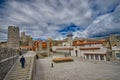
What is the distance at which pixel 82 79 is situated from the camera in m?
11.1

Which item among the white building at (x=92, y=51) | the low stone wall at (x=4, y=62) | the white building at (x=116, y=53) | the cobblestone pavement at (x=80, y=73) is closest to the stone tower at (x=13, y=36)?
the cobblestone pavement at (x=80, y=73)

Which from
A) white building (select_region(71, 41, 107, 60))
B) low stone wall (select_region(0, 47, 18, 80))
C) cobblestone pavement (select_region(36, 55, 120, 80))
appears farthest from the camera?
white building (select_region(71, 41, 107, 60))

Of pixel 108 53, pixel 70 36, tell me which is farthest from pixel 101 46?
pixel 70 36

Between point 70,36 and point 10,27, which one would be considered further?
point 70,36

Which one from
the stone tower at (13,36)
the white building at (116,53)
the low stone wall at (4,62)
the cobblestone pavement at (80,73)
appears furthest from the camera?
the stone tower at (13,36)

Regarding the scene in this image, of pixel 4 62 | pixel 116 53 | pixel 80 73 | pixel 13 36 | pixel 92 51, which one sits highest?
pixel 13 36

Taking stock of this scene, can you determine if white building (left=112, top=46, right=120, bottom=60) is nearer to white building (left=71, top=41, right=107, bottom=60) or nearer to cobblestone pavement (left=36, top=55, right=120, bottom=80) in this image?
white building (left=71, top=41, right=107, bottom=60)

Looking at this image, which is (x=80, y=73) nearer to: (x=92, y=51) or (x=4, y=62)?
(x=4, y=62)

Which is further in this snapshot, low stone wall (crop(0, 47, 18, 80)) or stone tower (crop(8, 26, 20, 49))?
stone tower (crop(8, 26, 20, 49))

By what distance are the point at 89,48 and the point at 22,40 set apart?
182 feet

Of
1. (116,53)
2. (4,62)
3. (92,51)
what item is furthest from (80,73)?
(92,51)

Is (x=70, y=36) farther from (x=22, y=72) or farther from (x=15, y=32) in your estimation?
(x=22, y=72)

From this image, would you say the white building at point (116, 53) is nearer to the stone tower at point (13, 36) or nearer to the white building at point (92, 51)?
the white building at point (92, 51)

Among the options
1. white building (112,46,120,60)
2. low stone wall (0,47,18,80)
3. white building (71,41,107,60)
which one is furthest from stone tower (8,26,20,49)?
white building (112,46,120,60)
